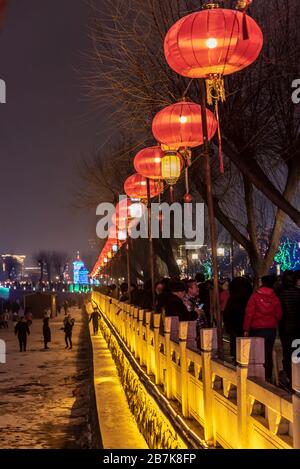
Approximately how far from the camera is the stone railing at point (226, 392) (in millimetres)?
3682

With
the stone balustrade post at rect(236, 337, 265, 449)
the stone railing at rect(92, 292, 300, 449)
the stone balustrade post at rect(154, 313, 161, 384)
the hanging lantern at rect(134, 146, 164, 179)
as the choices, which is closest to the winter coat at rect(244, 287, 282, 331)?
the stone railing at rect(92, 292, 300, 449)

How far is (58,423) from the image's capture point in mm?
14500

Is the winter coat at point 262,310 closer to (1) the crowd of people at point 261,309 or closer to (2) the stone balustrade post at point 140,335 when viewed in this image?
(1) the crowd of people at point 261,309

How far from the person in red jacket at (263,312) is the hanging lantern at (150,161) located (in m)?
5.17

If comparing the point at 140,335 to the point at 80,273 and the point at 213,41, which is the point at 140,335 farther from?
the point at 80,273

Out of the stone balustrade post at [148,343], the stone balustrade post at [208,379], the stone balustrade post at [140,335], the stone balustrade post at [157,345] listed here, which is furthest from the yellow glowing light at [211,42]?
the stone balustrade post at [140,335]

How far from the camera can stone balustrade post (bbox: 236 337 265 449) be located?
414cm

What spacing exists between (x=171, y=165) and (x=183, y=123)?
2.23 m

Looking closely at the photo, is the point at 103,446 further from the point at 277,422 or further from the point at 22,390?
the point at 22,390

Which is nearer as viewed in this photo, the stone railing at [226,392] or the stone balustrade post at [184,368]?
the stone railing at [226,392]
